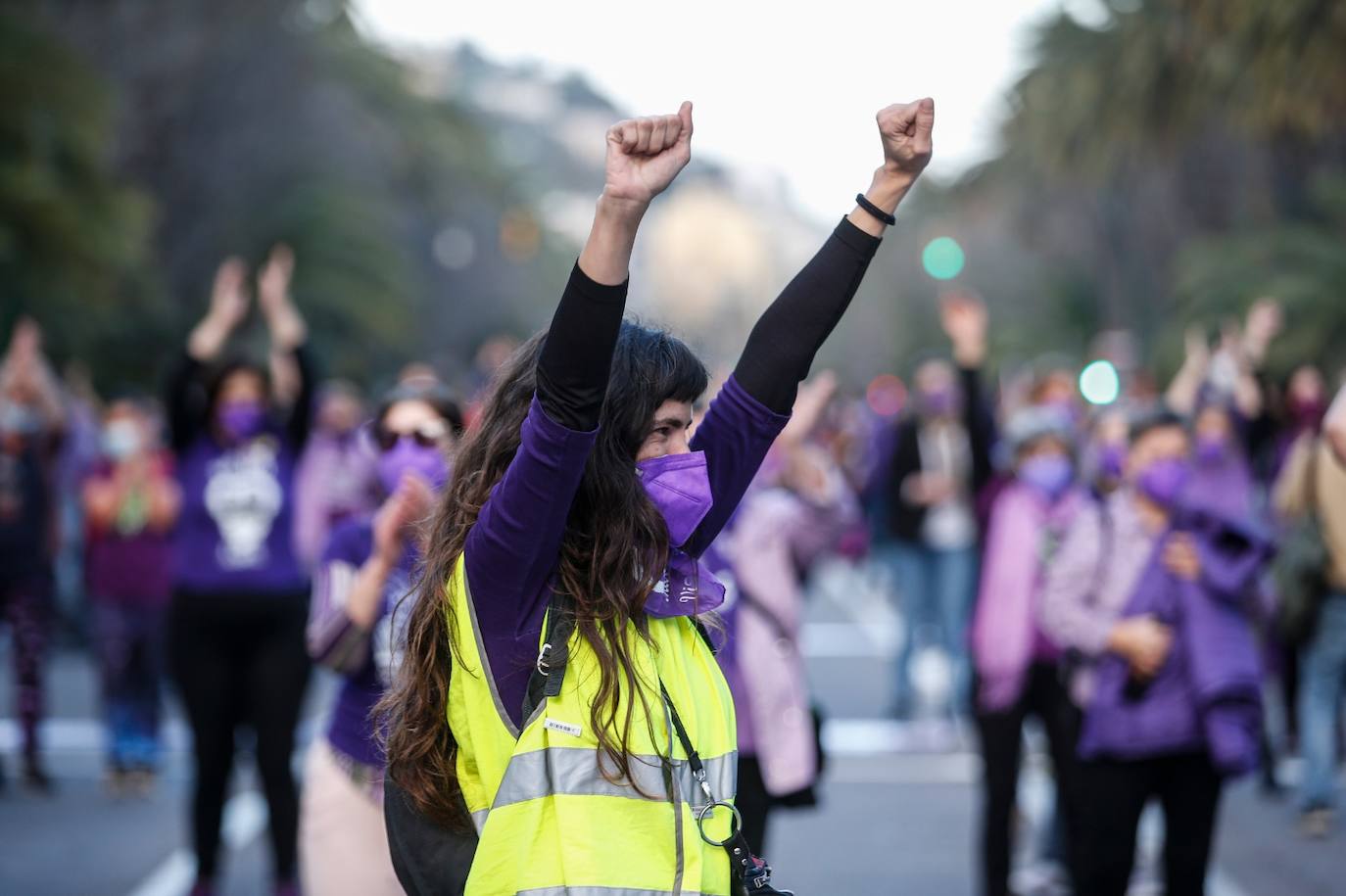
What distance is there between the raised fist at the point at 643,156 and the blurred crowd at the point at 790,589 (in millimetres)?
990

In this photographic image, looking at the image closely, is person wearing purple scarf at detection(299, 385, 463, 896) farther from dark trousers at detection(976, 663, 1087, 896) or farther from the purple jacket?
dark trousers at detection(976, 663, 1087, 896)

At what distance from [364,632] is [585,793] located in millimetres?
1906

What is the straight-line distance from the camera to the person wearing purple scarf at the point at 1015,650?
607 cm

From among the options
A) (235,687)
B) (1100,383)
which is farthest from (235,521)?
(1100,383)

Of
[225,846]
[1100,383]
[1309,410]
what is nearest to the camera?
[225,846]

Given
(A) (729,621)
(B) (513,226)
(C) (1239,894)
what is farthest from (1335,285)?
(B) (513,226)

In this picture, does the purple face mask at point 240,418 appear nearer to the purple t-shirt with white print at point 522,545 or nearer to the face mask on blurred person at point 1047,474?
the face mask on blurred person at point 1047,474

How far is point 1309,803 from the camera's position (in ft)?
24.9

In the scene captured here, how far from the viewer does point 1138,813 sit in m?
4.89

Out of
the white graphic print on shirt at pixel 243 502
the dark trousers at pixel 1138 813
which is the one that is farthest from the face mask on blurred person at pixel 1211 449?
the white graphic print on shirt at pixel 243 502

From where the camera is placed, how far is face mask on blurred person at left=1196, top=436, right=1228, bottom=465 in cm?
852

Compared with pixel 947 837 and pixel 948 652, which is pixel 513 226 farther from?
pixel 947 837

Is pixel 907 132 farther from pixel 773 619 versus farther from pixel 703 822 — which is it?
pixel 773 619

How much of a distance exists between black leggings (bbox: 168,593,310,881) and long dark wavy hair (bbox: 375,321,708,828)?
326 cm
